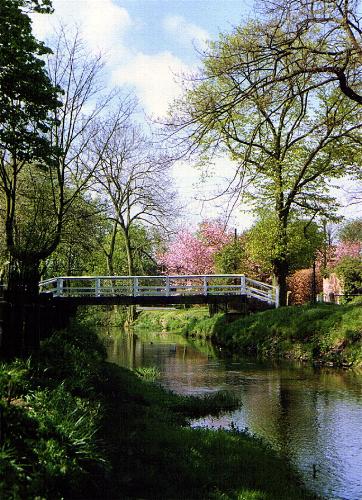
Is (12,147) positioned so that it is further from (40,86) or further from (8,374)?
(8,374)

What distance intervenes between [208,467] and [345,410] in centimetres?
598

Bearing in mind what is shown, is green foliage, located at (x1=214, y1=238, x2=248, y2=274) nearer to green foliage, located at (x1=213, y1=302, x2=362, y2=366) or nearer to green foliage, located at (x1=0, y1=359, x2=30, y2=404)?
green foliage, located at (x1=213, y1=302, x2=362, y2=366)

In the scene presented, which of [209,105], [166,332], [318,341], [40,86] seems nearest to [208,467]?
[209,105]

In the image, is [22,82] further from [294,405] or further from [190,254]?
[190,254]

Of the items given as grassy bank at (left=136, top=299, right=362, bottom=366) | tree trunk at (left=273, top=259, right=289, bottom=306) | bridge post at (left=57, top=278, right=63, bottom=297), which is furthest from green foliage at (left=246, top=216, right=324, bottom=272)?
bridge post at (left=57, top=278, right=63, bottom=297)

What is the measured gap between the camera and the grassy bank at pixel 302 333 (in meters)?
19.2

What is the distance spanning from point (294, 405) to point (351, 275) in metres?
18.7

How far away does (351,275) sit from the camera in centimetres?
2959

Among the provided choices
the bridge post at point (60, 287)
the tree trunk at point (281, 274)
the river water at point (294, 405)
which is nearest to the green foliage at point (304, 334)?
the river water at point (294, 405)

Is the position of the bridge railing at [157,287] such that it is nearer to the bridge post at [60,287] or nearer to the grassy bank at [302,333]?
the bridge post at [60,287]

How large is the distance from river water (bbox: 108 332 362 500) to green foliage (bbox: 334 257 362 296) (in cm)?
1059

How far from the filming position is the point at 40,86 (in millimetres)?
13820

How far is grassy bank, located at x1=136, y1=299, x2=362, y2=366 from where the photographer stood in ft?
63.1

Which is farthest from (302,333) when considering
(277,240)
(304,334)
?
(277,240)
